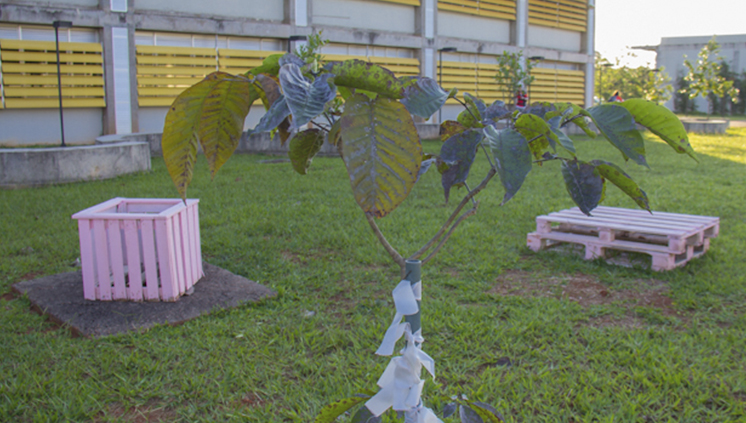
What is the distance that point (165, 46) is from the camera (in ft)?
44.0

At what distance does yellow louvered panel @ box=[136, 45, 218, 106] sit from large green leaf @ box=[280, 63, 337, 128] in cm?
1338

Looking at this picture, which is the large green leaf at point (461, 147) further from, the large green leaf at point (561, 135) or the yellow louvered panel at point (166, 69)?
the yellow louvered panel at point (166, 69)

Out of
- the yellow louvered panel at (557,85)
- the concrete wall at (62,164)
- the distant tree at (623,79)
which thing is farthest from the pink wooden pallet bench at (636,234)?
the distant tree at (623,79)

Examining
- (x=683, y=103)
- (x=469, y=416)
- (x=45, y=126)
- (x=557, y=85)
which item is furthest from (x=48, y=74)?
(x=683, y=103)

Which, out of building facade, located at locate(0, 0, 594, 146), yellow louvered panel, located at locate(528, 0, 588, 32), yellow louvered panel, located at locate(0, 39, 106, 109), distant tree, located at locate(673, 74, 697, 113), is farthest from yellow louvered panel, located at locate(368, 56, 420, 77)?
distant tree, located at locate(673, 74, 697, 113)

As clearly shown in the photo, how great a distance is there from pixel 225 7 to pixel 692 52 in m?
32.0

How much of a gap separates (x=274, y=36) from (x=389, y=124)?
1467 cm

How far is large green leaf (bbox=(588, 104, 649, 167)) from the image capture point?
799 mm

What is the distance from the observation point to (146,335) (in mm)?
2939

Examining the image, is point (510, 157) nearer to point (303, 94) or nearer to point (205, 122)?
point (303, 94)

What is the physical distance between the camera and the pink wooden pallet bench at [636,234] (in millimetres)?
3951

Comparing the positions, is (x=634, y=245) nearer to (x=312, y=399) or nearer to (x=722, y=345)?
(x=722, y=345)

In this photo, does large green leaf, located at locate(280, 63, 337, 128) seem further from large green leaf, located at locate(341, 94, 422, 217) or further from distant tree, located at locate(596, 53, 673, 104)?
distant tree, located at locate(596, 53, 673, 104)

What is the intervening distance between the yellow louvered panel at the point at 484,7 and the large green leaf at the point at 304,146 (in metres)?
18.2
